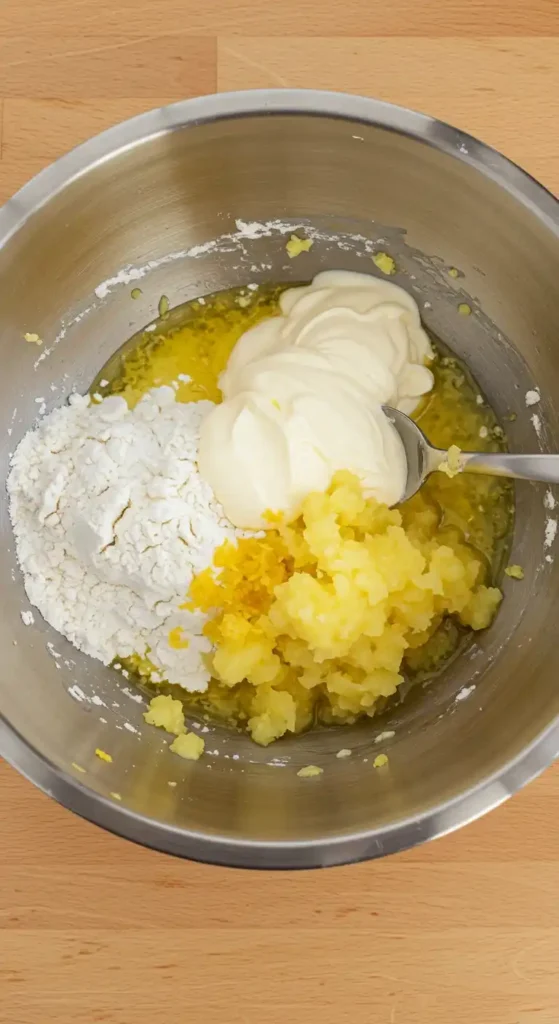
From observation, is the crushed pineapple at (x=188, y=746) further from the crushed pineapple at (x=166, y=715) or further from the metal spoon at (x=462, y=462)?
the metal spoon at (x=462, y=462)

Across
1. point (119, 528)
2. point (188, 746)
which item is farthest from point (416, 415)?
point (188, 746)

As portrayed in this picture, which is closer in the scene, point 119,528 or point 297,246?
point 119,528

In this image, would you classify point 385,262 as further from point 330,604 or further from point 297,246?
point 330,604

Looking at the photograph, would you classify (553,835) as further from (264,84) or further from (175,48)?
(175,48)

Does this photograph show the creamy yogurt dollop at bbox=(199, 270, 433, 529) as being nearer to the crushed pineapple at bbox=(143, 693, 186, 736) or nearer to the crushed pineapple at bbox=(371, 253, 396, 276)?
the crushed pineapple at bbox=(371, 253, 396, 276)

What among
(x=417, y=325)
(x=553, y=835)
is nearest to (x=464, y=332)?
(x=417, y=325)

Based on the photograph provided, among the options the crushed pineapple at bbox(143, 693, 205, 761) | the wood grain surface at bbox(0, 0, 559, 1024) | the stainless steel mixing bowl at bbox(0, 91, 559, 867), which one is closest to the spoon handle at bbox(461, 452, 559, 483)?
the stainless steel mixing bowl at bbox(0, 91, 559, 867)

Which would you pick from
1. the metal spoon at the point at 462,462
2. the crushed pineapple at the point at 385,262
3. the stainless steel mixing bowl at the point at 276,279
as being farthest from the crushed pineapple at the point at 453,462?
the crushed pineapple at the point at 385,262
